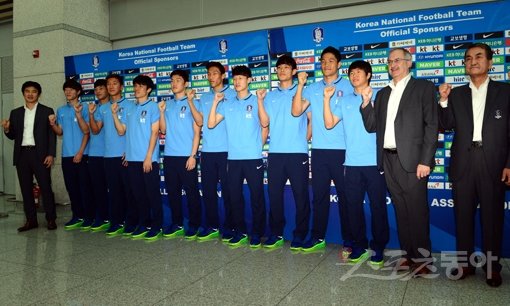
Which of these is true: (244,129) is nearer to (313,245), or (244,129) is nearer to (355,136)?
(355,136)

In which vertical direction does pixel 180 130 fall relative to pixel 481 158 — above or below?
above

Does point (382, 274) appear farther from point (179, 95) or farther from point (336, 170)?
point (179, 95)

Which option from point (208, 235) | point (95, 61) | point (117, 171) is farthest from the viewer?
point (95, 61)

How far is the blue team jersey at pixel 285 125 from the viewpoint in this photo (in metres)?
3.64

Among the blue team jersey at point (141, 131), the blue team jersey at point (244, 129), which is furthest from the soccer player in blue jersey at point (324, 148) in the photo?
the blue team jersey at point (141, 131)

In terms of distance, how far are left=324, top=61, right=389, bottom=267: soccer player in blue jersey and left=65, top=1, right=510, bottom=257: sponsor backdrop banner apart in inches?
20.8

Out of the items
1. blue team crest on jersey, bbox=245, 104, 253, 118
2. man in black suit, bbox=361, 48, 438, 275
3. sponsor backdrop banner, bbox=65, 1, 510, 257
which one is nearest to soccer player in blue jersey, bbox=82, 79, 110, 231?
sponsor backdrop banner, bbox=65, 1, 510, 257

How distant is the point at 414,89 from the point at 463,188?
32.1 inches

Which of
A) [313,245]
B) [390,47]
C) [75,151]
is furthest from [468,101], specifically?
[75,151]

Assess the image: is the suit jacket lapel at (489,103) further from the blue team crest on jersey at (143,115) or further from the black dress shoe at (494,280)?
the blue team crest on jersey at (143,115)

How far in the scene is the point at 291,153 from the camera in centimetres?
363

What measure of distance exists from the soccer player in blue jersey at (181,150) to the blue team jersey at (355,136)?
1571 mm

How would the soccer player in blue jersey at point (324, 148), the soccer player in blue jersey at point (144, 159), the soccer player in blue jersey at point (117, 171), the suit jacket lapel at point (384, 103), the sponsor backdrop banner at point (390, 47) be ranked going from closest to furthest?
the suit jacket lapel at point (384, 103) → the sponsor backdrop banner at point (390, 47) → the soccer player in blue jersey at point (324, 148) → the soccer player in blue jersey at point (144, 159) → the soccer player in blue jersey at point (117, 171)

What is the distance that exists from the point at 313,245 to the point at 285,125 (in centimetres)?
116
